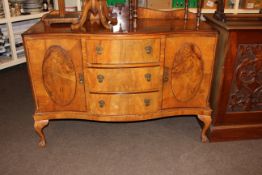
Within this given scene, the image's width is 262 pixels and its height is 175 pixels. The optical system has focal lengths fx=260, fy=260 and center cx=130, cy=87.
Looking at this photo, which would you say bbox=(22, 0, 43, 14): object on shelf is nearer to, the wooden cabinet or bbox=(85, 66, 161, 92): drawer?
bbox=(85, 66, 161, 92): drawer

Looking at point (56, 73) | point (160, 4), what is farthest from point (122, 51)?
point (160, 4)

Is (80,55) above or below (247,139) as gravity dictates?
above

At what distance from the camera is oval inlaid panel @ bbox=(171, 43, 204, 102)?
1666 millimetres

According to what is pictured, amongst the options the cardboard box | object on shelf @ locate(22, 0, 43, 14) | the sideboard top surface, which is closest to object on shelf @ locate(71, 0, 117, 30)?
the sideboard top surface

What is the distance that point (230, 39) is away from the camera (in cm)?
167

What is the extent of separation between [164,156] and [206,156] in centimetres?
29

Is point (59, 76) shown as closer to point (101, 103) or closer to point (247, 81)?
point (101, 103)

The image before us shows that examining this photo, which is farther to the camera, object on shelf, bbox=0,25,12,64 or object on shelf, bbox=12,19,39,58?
object on shelf, bbox=12,19,39,58

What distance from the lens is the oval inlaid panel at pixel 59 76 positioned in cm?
162

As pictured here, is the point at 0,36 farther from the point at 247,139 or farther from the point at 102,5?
the point at 247,139

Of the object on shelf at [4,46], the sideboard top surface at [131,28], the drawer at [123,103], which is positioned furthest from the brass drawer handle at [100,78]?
the object on shelf at [4,46]

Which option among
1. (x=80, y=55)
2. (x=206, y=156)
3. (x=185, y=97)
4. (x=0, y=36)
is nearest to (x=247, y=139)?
(x=206, y=156)

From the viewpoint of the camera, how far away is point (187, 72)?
5.67 ft

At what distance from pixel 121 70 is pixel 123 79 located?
61 millimetres
